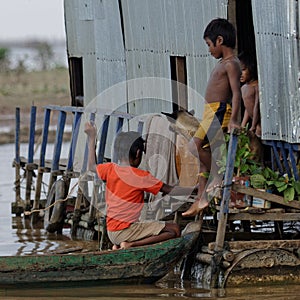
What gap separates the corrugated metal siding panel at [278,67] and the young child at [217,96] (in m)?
0.28

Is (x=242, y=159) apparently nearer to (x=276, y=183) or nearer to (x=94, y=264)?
(x=276, y=183)

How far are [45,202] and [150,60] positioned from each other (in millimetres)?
2832

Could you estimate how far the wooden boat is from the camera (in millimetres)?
9211

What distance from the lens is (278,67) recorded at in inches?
370

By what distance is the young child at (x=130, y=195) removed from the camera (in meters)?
9.41

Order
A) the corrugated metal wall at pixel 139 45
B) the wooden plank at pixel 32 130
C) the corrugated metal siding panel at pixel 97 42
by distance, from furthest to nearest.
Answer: the wooden plank at pixel 32 130, the corrugated metal siding panel at pixel 97 42, the corrugated metal wall at pixel 139 45

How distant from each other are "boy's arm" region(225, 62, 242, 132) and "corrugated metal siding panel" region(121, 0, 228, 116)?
1.24 metres

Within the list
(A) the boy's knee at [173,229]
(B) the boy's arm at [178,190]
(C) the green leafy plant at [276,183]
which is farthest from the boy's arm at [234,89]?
(A) the boy's knee at [173,229]

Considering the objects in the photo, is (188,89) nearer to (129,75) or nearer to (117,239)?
(129,75)

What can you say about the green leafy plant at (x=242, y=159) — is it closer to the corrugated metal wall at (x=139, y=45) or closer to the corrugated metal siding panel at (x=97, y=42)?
the corrugated metal wall at (x=139, y=45)

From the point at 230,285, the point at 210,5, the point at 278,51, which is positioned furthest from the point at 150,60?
the point at 230,285

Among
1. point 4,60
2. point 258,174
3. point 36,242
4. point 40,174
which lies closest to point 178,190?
point 258,174

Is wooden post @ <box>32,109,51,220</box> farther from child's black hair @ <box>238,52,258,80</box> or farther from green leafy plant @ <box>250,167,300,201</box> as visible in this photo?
green leafy plant @ <box>250,167,300,201</box>

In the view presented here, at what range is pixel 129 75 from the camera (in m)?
13.5
